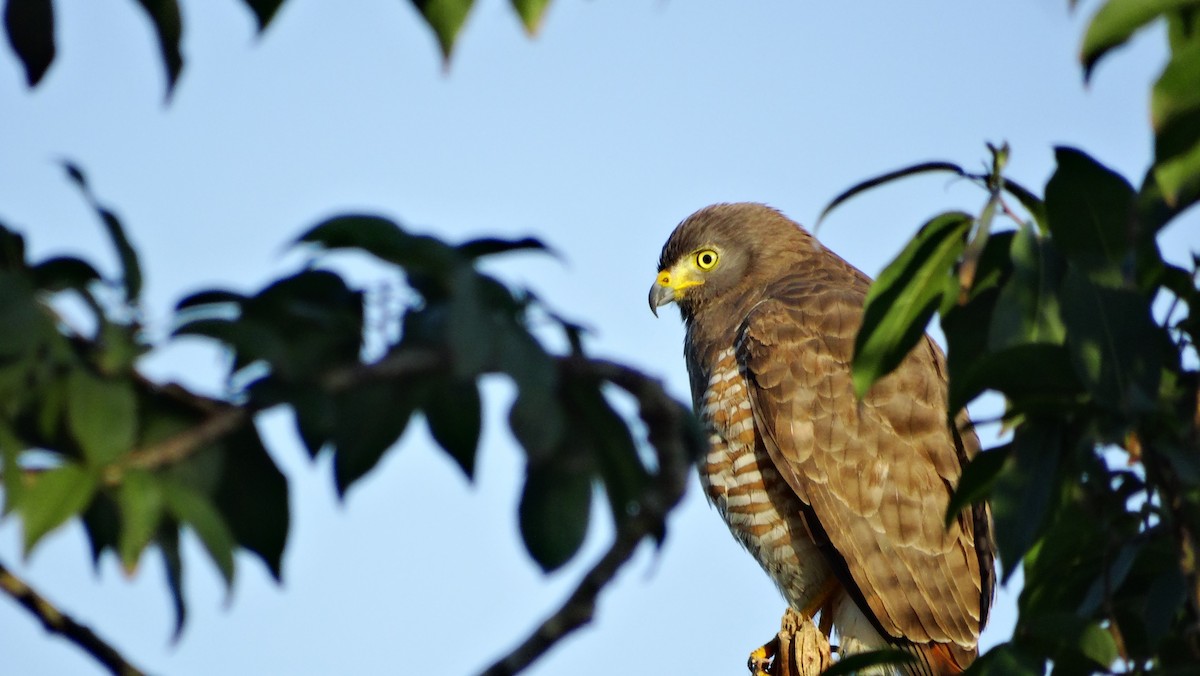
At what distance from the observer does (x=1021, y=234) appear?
112 inches

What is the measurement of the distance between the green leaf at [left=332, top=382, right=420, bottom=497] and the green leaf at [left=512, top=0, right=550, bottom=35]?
0.71 metres

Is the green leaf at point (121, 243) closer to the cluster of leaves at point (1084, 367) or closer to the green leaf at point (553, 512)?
the green leaf at point (553, 512)

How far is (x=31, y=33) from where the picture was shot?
212 centimetres

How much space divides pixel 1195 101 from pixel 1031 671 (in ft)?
3.74

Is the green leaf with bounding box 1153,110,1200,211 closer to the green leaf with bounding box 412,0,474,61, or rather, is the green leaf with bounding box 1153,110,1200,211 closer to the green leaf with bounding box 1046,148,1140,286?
the green leaf with bounding box 1046,148,1140,286

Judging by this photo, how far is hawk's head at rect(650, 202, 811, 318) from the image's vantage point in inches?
294

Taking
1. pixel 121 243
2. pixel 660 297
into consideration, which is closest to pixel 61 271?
pixel 121 243

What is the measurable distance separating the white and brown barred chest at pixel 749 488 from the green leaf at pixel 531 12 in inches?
175

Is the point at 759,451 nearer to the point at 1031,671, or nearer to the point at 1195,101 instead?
the point at 1031,671

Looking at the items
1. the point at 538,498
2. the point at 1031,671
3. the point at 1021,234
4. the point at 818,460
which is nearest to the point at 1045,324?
the point at 1021,234

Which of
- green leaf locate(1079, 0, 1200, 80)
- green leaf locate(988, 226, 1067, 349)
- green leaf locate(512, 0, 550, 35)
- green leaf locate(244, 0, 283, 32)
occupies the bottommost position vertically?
green leaf locate(988, 226, 1067, 349)

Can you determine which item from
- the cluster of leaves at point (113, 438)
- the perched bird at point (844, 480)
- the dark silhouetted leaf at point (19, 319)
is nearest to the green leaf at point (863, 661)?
the cluster of leaves at point (113, 438)

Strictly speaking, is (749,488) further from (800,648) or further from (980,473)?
(980,473)

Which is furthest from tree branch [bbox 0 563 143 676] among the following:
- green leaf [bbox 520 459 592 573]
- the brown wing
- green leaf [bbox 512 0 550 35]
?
the brown wing
